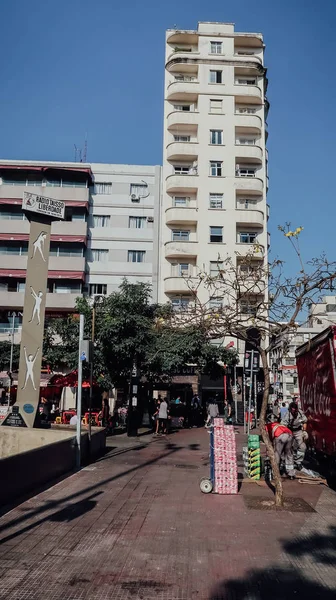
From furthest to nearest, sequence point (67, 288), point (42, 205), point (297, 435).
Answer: point (67, 288) → point (42, 205) → point (297, 435)

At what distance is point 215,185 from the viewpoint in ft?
119

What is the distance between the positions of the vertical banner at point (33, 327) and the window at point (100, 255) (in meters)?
20.9

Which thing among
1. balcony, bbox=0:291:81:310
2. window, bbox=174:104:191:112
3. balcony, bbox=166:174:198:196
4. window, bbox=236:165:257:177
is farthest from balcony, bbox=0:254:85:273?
window, bbox=174:104:191:112

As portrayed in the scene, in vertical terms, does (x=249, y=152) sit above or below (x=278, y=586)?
above

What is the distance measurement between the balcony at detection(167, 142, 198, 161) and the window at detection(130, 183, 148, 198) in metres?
3.24

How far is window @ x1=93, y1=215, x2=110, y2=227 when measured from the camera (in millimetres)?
37656

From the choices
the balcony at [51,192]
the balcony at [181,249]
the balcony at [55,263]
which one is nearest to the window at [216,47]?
the balcony at [51,192]

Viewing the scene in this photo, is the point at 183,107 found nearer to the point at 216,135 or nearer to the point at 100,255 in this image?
the point at 216,135

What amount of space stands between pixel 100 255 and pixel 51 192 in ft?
20.7

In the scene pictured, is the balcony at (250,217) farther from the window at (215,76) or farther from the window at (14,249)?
the window at (14,249)

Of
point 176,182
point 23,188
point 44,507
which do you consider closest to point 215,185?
point 176,182

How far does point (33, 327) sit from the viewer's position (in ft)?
49.5

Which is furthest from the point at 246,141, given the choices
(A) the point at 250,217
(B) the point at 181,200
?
(B) the point at 181,200

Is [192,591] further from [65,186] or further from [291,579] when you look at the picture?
[65,186]
